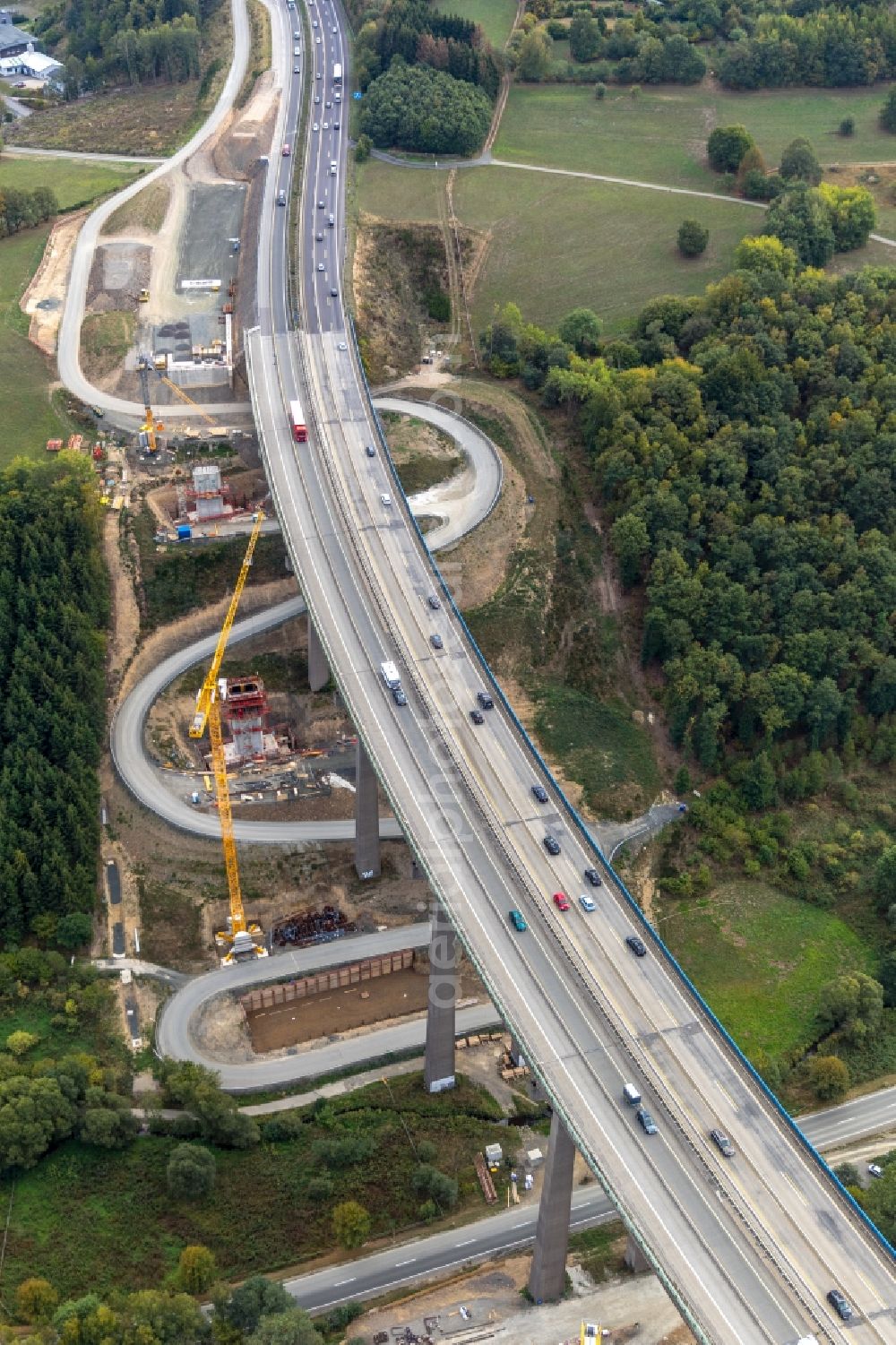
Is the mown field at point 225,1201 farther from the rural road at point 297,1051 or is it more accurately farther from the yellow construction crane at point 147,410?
the yellow construction crane at point 147,410

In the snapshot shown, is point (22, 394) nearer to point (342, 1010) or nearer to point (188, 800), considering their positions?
Answer: point (188, 800)

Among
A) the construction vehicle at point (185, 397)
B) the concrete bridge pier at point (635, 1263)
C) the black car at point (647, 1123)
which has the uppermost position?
the construction vehicle at point (185, 397)

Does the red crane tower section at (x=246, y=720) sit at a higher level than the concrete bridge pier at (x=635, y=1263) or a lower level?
higher

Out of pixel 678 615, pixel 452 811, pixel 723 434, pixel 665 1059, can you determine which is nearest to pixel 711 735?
pixel 678 615

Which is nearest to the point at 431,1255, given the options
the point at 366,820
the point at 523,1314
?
the point at 523,1314

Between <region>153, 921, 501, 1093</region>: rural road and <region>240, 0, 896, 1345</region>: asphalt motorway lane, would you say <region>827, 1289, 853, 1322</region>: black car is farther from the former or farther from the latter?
<region>153, 921, 501, 1093</region>: rural road

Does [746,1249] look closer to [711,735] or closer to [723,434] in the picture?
[711,735]

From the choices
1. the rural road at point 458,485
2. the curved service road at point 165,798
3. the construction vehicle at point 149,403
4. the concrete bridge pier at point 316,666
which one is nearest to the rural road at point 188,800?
the curved service road at point 165,798
